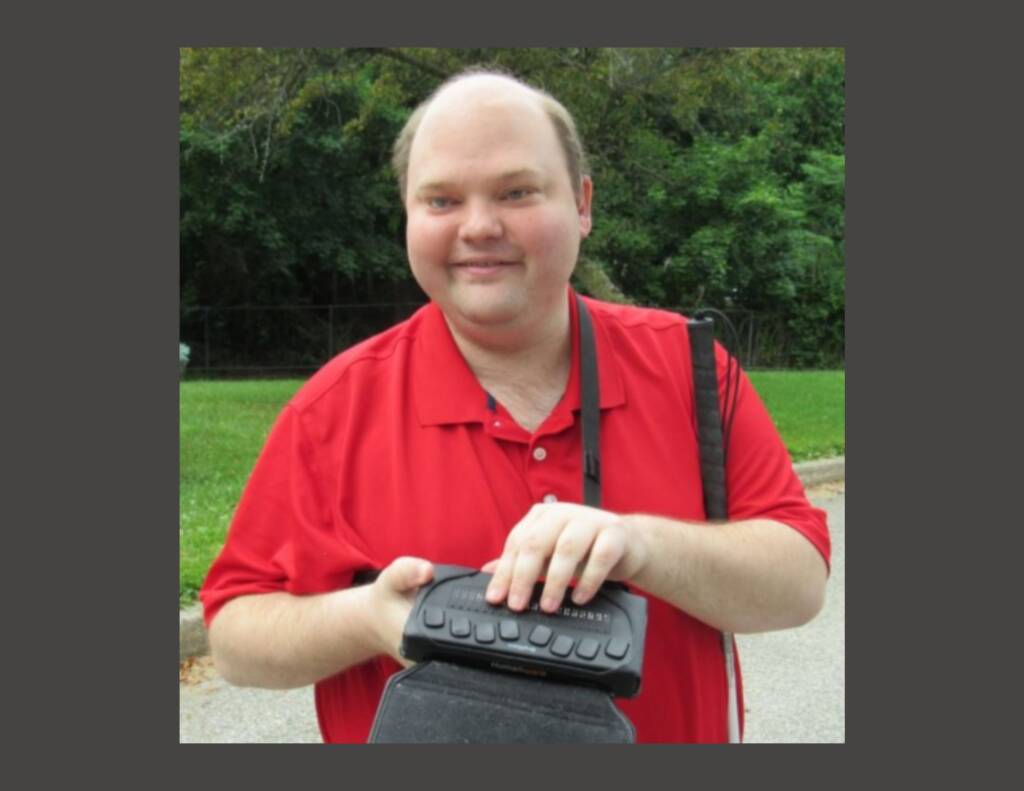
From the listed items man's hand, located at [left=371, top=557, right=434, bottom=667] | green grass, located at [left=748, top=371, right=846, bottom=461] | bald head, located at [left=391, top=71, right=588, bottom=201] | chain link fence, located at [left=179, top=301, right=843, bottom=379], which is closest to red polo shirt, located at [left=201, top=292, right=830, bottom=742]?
man's hand, located at [left=371, top=557, right=434, bottom=667]

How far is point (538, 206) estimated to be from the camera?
64.9 inches

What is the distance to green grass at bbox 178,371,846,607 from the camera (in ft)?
18.0

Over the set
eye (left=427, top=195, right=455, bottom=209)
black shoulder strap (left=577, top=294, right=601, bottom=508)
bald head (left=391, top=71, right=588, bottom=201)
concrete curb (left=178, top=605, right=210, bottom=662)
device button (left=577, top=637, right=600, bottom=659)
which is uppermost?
bald head (left=391, top=71, right=588, bottom=201)

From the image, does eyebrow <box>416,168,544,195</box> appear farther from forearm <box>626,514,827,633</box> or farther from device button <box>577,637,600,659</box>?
device button <box>577,637,600,659</box>

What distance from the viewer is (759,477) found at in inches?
67.6

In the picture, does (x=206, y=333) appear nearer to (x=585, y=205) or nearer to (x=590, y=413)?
(x=585, y=205)

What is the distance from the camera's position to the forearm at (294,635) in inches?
60.6

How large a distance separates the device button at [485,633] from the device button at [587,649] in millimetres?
129

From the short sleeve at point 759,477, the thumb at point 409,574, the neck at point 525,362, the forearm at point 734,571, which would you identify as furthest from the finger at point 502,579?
the short sleeve at point 759,477

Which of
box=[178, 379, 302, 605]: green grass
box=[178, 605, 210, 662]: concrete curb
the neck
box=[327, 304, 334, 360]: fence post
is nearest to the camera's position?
the neck

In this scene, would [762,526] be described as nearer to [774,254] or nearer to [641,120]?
[641,120]

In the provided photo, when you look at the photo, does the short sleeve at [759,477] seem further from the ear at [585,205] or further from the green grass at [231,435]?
the green grass at [231,435]

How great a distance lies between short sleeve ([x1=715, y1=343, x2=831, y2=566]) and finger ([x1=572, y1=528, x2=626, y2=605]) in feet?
1.35

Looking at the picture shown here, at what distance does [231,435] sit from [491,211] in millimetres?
8096
